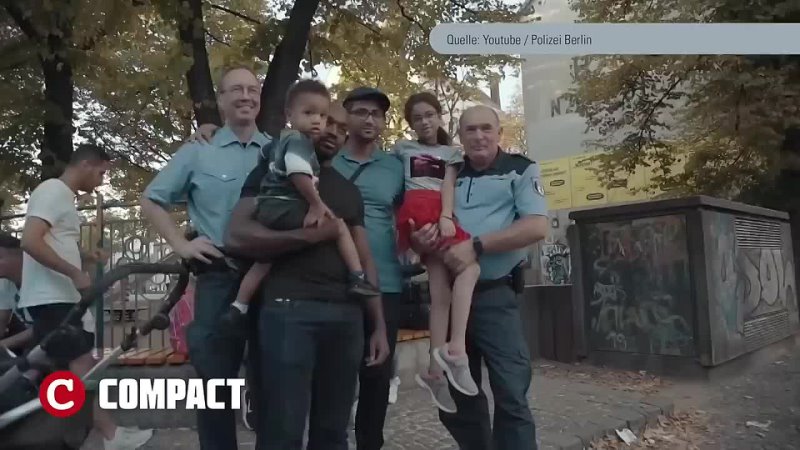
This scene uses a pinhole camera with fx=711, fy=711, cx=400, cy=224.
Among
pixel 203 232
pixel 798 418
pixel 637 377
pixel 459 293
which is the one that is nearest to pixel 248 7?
pixel 203 232

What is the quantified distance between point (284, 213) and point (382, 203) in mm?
363

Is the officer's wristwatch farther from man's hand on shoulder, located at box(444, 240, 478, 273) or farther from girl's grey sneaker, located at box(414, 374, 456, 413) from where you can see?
girl's grey sneaker, located at box(414, 374, 456, 413)

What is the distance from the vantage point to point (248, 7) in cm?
300

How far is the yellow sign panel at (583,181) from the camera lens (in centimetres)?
266

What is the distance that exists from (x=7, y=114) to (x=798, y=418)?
11.3ft

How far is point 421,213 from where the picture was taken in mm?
1963

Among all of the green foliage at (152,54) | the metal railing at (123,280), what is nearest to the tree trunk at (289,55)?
the green foliage at (152,54)

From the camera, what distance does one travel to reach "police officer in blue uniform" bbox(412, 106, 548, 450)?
1971 mm

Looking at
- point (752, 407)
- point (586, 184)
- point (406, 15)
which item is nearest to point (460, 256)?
point (586, 184)

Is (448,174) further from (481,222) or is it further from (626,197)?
(626,197)

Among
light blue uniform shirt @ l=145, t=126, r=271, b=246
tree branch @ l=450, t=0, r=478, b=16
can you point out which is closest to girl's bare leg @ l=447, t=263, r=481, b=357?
light blue uniform shirt @ l=145, t=126, r=271, b=246

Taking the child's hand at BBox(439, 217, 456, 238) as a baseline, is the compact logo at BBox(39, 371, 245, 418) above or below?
below
